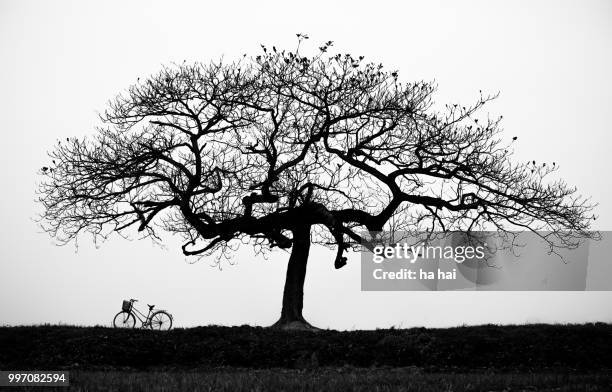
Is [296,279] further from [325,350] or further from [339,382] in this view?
[339,382]

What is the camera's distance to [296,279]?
93.7ft

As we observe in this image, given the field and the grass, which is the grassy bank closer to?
the field

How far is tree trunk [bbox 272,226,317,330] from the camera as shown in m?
28.3

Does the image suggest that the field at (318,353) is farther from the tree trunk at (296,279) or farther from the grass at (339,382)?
the tree trunk at (296,279)

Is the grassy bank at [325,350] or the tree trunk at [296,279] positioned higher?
the tree trunk at [296,279]

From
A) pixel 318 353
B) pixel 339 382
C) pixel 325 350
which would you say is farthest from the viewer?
pixel 325 350

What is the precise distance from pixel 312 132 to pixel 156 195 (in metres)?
6.69

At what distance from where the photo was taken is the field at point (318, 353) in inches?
823

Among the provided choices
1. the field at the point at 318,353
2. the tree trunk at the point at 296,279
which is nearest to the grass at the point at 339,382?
the field at the point at 318,353

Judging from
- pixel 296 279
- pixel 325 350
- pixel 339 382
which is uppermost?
pixel 296 279

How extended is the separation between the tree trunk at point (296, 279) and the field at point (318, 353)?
2148 millimetres

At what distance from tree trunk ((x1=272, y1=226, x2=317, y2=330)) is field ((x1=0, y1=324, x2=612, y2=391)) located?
215 cm

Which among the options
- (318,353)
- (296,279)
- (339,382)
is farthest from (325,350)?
(339,382)

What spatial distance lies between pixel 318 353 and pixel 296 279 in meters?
5.60
